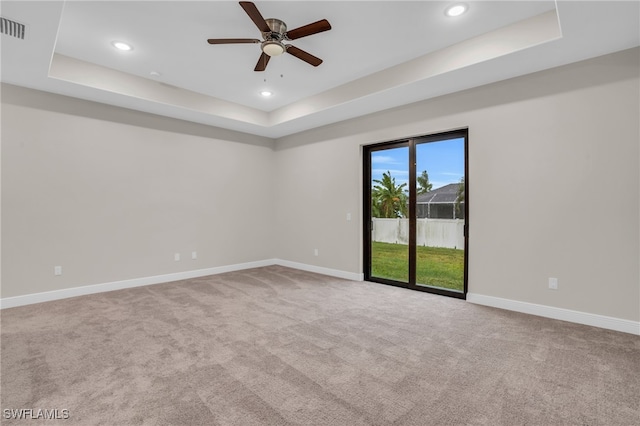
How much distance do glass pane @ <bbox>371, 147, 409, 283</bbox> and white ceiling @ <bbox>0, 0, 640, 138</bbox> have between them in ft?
2.86

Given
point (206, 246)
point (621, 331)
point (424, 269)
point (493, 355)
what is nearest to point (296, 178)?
point (206, 246)

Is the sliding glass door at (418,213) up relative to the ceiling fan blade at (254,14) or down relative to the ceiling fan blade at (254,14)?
down

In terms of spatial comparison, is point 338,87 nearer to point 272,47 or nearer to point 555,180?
point 272,47

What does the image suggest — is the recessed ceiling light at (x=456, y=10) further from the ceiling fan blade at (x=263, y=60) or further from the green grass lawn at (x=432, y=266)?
the green grass lawn at (x=432, y=266)

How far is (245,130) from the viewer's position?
5.92 m

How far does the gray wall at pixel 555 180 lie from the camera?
2930 millimetres

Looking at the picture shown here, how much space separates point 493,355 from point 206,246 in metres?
4.67

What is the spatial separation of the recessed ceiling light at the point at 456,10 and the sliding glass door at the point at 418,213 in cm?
160

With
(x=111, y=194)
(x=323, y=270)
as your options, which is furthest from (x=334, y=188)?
(x=111, y=194)

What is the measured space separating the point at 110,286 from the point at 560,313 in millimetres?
5786

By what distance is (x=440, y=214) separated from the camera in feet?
14.1

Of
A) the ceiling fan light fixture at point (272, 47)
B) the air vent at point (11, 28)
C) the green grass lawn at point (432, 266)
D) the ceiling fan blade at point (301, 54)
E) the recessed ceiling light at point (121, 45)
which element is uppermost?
the recessed ceiling light at point (121, 45)

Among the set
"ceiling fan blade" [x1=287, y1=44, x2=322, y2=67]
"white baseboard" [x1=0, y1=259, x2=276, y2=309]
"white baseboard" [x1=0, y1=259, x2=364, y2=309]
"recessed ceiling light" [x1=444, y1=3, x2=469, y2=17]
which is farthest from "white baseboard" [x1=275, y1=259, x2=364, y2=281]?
"recessed ceiling light" [x1=444, y1=3, x2=469, y2=17]

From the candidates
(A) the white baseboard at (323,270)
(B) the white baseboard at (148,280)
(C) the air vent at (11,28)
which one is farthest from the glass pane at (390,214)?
(C) the air vent at (11,28)
